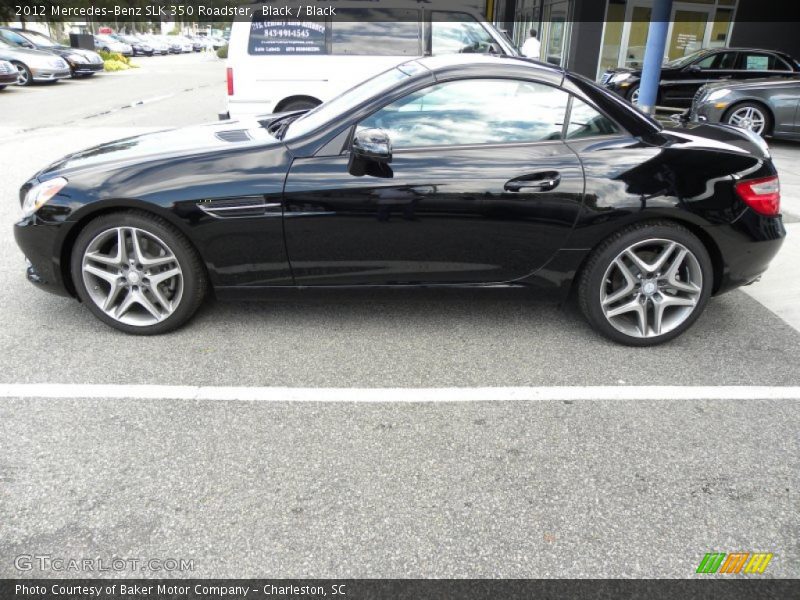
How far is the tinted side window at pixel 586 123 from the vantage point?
11.3 ft

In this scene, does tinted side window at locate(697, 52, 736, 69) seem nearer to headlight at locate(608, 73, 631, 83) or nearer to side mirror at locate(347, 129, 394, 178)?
headlight at locate(608, 73, 631, 83)

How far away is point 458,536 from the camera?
2.24 meters

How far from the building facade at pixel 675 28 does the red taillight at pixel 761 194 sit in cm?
1527

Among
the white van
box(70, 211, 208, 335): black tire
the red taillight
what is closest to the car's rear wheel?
the white van

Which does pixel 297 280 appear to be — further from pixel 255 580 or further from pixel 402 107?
pixel 255 580

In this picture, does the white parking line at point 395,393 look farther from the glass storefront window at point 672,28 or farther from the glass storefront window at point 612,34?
the glass storefront window at point 612,34

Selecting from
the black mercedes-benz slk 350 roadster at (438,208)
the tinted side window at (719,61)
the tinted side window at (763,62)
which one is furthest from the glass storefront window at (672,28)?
the black mercedes-benz slk 350 roadster at (438,208)

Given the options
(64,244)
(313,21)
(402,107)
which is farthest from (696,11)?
(64,244)

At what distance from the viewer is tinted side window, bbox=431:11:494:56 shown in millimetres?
7957

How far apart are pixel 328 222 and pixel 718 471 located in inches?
86.6

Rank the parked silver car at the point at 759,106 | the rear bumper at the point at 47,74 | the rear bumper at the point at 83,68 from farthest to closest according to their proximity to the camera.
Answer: the rear bumper at the point at 83,68 → the rear bumper at the point at 47,74 → the parked silver car at the point at 759,106

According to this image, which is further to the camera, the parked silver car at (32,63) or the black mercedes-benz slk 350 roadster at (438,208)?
the parked silver car at (32,63)

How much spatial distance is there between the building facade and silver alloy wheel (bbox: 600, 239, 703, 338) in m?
15.6

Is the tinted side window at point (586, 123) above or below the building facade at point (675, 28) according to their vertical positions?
below
